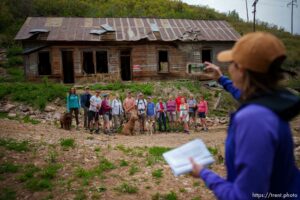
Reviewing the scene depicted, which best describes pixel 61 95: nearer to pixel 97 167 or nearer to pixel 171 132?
pixel 171 132

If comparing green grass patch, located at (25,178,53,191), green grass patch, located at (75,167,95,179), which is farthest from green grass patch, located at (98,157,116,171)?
green grass patch, located at (25,178,53,191)

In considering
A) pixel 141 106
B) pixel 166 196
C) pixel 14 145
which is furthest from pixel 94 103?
pixel 166 196

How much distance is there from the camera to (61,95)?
55.6 feet

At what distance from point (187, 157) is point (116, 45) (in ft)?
69.0

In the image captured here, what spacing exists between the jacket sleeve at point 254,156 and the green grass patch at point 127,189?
4.63 m

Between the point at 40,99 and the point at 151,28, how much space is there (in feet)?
35.7

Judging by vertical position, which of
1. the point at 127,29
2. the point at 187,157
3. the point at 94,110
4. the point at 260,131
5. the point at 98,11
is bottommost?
the point at 94,110

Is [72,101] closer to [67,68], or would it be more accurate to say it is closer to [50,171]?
[50,171]

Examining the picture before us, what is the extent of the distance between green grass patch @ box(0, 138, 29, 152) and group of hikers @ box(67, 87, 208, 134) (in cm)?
388

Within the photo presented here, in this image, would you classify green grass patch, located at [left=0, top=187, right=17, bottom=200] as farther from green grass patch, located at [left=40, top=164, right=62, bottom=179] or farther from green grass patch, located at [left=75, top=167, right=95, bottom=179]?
green grass patch, located at [left=75, top=167, right=95, bottom=179]

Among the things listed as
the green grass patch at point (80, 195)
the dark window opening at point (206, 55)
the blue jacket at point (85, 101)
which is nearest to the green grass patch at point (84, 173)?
the green grass patch at point (80, 195)

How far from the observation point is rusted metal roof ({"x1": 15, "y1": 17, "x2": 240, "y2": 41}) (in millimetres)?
21812

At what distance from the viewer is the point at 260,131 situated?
1548 millimetres

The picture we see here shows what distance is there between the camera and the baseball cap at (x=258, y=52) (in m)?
1.68
